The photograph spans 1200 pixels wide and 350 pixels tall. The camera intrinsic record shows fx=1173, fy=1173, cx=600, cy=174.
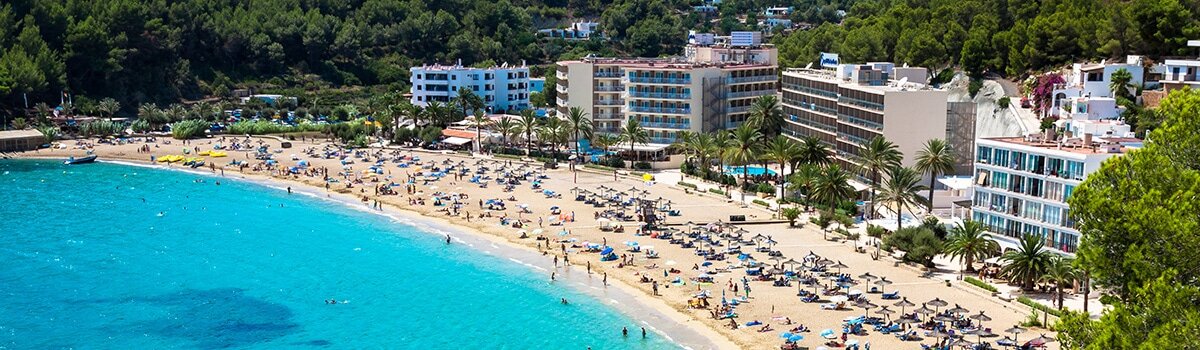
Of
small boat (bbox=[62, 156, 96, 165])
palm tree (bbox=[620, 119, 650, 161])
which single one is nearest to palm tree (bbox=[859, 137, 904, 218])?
palm tree (bbox=[620, 119, 650, 161])

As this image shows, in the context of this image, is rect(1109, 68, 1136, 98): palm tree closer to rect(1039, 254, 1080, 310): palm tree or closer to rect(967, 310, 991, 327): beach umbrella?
rect(1039, 254, 1080, 310): palm tree

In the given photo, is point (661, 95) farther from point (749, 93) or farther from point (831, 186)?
point (831, 186)

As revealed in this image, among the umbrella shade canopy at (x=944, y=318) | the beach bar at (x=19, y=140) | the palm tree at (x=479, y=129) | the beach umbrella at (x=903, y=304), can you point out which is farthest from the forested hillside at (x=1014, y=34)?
the beach bar at (x=19, y=140)

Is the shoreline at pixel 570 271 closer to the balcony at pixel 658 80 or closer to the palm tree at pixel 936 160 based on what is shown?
the palm tree at pixel 936 160

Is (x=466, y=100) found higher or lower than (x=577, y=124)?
higher

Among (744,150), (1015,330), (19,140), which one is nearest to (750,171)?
(744,150)

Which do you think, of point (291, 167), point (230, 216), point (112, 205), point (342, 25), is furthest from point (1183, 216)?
point (342, 25)
